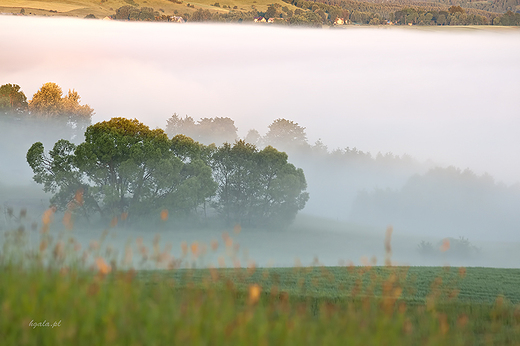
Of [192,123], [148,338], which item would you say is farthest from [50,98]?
[148,338]

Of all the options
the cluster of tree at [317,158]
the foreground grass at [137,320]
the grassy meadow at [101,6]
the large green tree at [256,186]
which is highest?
the grassy meadow at [101,6]

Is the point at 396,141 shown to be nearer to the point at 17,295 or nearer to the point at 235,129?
the point at 235,129

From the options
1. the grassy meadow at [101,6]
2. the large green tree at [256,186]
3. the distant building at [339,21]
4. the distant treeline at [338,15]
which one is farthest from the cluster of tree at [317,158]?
the large green tree at [256,186]

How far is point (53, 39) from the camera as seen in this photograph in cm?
14538

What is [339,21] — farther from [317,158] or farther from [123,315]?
[123,315]

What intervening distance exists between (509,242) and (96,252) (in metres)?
75.8

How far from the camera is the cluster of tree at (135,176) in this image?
1670 inches

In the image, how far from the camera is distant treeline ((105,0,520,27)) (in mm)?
92688

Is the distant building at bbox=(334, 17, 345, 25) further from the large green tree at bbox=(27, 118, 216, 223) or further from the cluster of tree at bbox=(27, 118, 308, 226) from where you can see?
the large green tree at bbox=(27, 118, 216, 223)

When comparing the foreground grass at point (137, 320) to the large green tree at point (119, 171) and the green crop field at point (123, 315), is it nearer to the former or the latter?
the green crop field at point (123, 315)

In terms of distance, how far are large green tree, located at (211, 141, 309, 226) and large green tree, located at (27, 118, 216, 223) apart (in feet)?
18.0

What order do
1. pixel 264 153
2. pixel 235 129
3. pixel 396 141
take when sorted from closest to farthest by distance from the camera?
pixel 264 153 < pixel 235 129 < pixel 396 141

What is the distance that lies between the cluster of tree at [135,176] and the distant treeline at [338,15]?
160 feet

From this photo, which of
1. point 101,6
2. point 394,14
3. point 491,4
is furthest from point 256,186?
point 491,4
